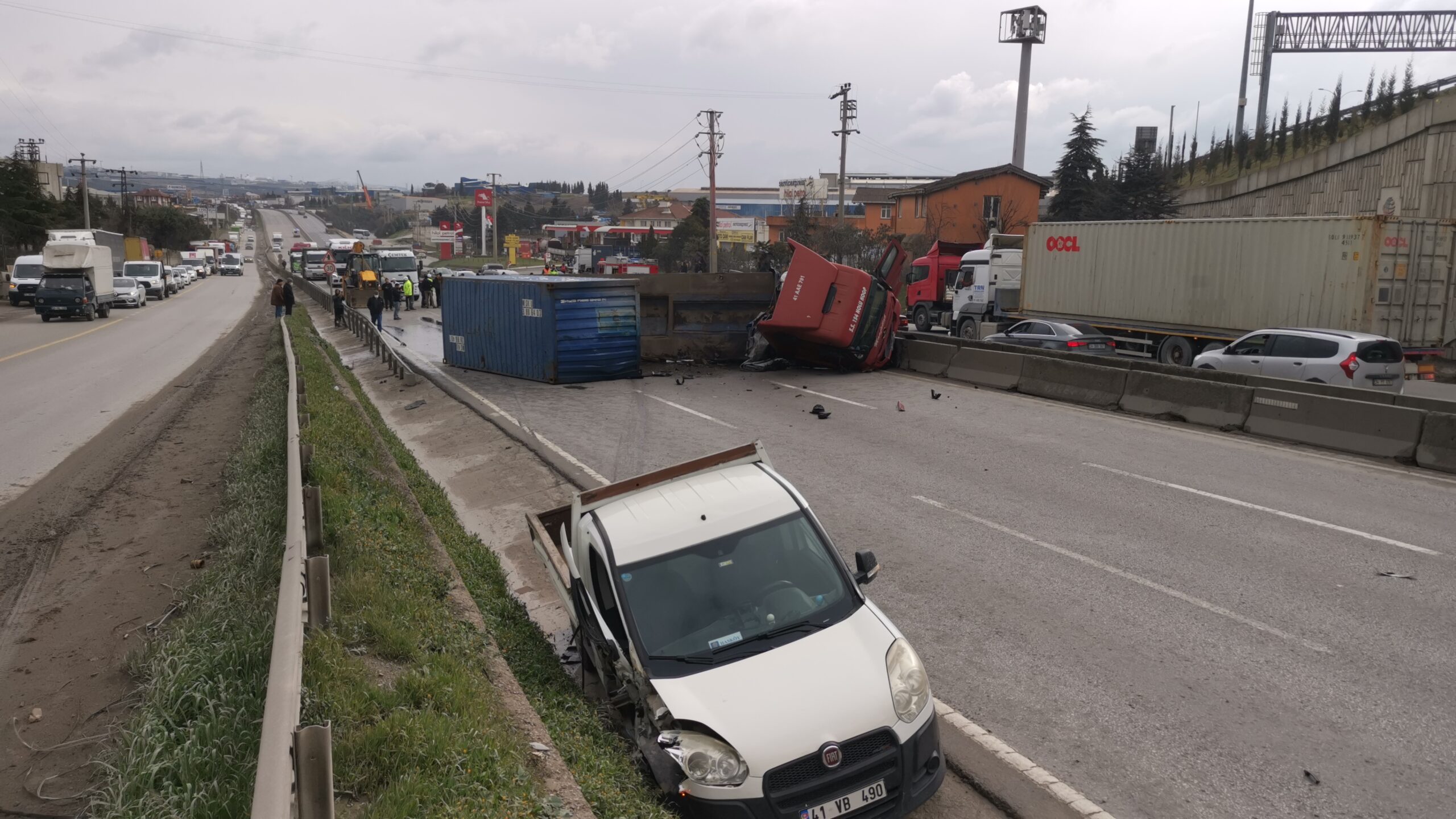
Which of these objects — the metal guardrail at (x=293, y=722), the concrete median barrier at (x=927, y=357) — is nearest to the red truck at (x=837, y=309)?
the concrete median barrier at (x=927, y=357)

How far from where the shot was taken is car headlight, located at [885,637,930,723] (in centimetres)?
518

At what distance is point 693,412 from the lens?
61.2 feet

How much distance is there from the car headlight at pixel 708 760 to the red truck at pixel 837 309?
1806 centimetres

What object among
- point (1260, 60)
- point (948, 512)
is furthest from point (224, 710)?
point (1260, 60)

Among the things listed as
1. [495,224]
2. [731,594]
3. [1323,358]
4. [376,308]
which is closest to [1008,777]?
[731,594]

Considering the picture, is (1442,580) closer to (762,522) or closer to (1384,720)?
(1384,720)

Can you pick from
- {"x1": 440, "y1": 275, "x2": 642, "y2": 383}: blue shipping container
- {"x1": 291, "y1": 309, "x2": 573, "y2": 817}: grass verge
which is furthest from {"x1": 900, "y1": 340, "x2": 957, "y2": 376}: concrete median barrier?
{"x1": 291, "y1": 309, "x2": 573, "y2": 817}: grass verge

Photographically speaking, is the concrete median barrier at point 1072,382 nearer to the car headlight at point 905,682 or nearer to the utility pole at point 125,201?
the car headlight at point 905,682

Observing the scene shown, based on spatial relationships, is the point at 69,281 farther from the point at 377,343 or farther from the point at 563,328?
the point at 563,328

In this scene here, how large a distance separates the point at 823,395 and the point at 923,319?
18.6 meters

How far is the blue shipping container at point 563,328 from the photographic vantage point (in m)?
22.7

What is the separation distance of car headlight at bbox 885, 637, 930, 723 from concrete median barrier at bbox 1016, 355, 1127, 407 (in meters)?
13.5

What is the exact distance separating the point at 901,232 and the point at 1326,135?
2794 cm

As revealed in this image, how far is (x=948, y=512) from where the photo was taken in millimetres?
11156
